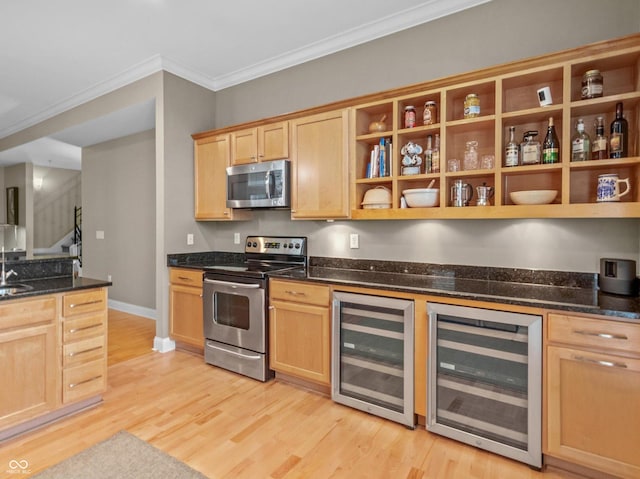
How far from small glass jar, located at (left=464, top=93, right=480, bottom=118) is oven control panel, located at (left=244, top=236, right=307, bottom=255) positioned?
175 cm

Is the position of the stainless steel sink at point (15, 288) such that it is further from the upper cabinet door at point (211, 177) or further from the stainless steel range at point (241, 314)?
the upper cabinet door at point (211, 177)

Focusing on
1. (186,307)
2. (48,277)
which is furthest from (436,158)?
(48,277)

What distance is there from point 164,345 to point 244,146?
2158 millimetres

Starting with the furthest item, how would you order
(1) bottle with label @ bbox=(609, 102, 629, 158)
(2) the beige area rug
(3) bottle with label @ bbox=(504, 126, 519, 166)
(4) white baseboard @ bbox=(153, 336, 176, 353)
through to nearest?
(4) white baseboard @ bbox=(153, 336, 176, 353) < (3) bottle with label @ bbox=(504, 126, 519, 166) < (1) bottle with label @ bbox=(609, 102, 629, 158) < (2) the beige area rug

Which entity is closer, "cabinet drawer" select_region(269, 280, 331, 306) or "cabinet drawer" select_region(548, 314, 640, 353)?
"cabinet drawer" select_region(548, 314, 640, 353)

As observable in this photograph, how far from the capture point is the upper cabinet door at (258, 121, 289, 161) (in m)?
3.12

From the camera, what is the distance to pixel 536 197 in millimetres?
2137

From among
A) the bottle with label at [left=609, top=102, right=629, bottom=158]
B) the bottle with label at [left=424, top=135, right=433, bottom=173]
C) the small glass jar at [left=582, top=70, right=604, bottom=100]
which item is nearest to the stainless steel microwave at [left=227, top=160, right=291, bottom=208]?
the bottle with label at [left=424, top=135, right=433, bottom=173]

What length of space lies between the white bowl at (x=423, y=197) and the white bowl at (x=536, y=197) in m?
0.52

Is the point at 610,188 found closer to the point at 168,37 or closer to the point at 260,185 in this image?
the point at 260,185

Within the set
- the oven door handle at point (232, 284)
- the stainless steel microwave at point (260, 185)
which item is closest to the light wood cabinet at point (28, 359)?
the oven door handle at point (232, 284)

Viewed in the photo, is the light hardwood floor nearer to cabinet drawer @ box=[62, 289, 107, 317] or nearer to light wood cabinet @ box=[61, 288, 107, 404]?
light wood cabinet @ box=[61, 288, 107, 404]

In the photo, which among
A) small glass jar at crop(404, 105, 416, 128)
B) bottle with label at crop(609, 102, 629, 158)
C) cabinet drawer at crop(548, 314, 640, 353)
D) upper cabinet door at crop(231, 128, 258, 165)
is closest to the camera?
cabinet drawer at crop(548, 314, 640, 353)

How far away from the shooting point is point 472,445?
6.59 feet
